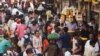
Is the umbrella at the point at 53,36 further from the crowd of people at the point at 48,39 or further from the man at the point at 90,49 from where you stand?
the man at the point at 90,49

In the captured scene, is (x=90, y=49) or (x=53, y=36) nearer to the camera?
(x=90, y=49)

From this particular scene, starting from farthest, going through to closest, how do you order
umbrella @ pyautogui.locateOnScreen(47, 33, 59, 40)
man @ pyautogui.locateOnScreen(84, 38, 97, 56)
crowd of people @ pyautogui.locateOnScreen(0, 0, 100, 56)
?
umbrella @ pyautogui.locateOnScreen(47, 33, 59, 40) < crowd of people @ pyautogui.locateOnScreen(0, 0, 100, 56) < man @ pyautogui.locateOnScreen(84, 38, 97, 56)

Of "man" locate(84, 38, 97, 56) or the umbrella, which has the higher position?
the umbrella

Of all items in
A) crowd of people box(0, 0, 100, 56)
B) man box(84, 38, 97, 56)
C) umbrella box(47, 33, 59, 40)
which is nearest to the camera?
man box(84, 38, 97, 56)

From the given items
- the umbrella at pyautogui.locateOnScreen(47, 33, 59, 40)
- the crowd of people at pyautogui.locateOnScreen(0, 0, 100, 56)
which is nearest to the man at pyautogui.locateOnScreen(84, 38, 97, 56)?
the crowd of people at pyautogui.locateOnScreen(0, 0, 100, 56)

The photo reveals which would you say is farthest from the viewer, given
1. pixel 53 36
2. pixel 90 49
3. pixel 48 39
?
pixel 48 39

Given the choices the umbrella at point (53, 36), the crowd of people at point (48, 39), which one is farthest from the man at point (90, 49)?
the umbrella at point (53, 36)

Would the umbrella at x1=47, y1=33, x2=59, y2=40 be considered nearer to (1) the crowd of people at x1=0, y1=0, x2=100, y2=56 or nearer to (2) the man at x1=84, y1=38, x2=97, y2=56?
→ (1) the crowd of people at x1=0, y1=0, x2=100, y2=56

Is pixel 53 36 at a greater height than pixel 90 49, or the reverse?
pixel 53 36

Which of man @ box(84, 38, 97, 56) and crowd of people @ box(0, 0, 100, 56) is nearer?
man @ box(84, 38, 97, 56)

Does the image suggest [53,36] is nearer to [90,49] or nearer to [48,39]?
[48,39]

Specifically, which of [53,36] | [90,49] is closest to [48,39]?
[53,36]

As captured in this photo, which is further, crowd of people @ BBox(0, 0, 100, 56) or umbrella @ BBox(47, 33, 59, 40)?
umbrella @ BBox(47, 33, 59, 40)

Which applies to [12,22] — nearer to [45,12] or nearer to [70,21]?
[70,21]
